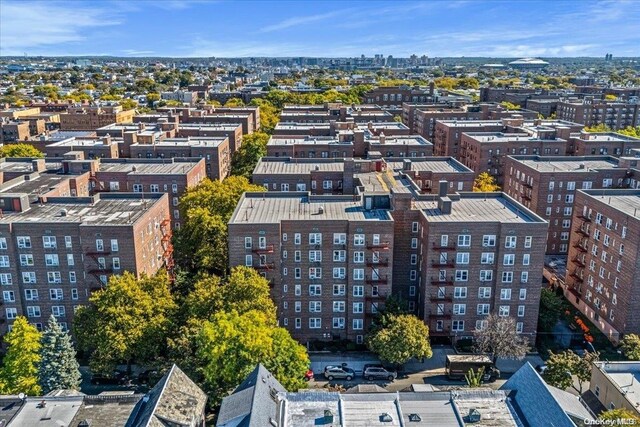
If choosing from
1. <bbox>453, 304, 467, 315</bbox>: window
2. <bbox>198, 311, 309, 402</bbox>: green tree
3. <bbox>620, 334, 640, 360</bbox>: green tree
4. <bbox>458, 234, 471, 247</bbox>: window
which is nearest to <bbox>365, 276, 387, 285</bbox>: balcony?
<bbox>453, 304, 467, 315</bbox>: window

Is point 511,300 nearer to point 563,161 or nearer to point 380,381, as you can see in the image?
point 380,381

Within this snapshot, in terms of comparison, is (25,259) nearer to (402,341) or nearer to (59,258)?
(59,258)

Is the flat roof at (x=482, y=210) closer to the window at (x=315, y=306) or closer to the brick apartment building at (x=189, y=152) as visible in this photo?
the window at (x=315, y=306)

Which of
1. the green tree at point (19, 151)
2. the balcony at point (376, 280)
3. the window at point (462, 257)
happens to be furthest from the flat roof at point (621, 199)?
the green tree at point (19, 151)

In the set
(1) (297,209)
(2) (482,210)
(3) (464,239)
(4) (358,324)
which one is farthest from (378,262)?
(2) (482,210)

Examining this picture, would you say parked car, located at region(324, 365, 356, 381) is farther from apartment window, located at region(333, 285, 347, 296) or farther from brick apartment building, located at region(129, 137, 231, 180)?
brick apartment building, located at region(129, 137, 231, 180)

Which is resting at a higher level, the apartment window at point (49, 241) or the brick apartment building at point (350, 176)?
the brick apartment building at point (350, 176)

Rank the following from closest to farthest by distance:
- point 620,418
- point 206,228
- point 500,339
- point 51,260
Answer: point 620,418, point 500,339, point 51,260, point 206,228
